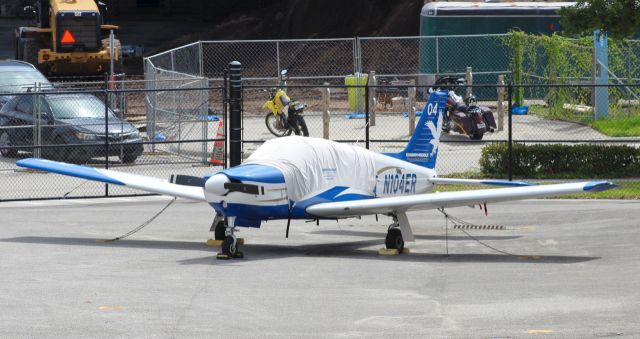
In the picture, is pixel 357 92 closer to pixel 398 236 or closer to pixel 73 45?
pixel 73 45

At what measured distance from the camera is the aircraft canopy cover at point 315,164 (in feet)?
52.7

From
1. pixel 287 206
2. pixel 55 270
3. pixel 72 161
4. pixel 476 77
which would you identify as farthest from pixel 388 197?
pixel 476 77

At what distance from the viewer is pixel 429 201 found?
15.9 meters

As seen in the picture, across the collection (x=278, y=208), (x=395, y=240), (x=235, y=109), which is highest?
(x=235, y=109)

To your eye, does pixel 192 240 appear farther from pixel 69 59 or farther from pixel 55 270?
pixel 69 59

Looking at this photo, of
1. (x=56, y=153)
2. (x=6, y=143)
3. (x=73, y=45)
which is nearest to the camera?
(x=56, y=153)

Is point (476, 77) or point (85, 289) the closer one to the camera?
point (85, 289)

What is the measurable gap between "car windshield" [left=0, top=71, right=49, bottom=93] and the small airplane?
41.6 ft

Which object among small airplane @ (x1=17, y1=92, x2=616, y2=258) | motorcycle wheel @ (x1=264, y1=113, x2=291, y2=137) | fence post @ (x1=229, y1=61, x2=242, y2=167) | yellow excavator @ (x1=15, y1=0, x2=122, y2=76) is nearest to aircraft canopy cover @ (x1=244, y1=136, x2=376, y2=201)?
small airplane @ (x1=17, y1=92, x2=616, y2=258)

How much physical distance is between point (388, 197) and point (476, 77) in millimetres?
21781

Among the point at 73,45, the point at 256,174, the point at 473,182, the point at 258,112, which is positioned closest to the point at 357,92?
the point at 258,112

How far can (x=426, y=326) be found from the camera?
11.9m

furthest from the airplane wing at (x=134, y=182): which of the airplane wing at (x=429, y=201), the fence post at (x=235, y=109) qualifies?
the fence post at (x=235, y=109)

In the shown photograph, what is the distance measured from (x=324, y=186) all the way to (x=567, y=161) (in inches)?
360
